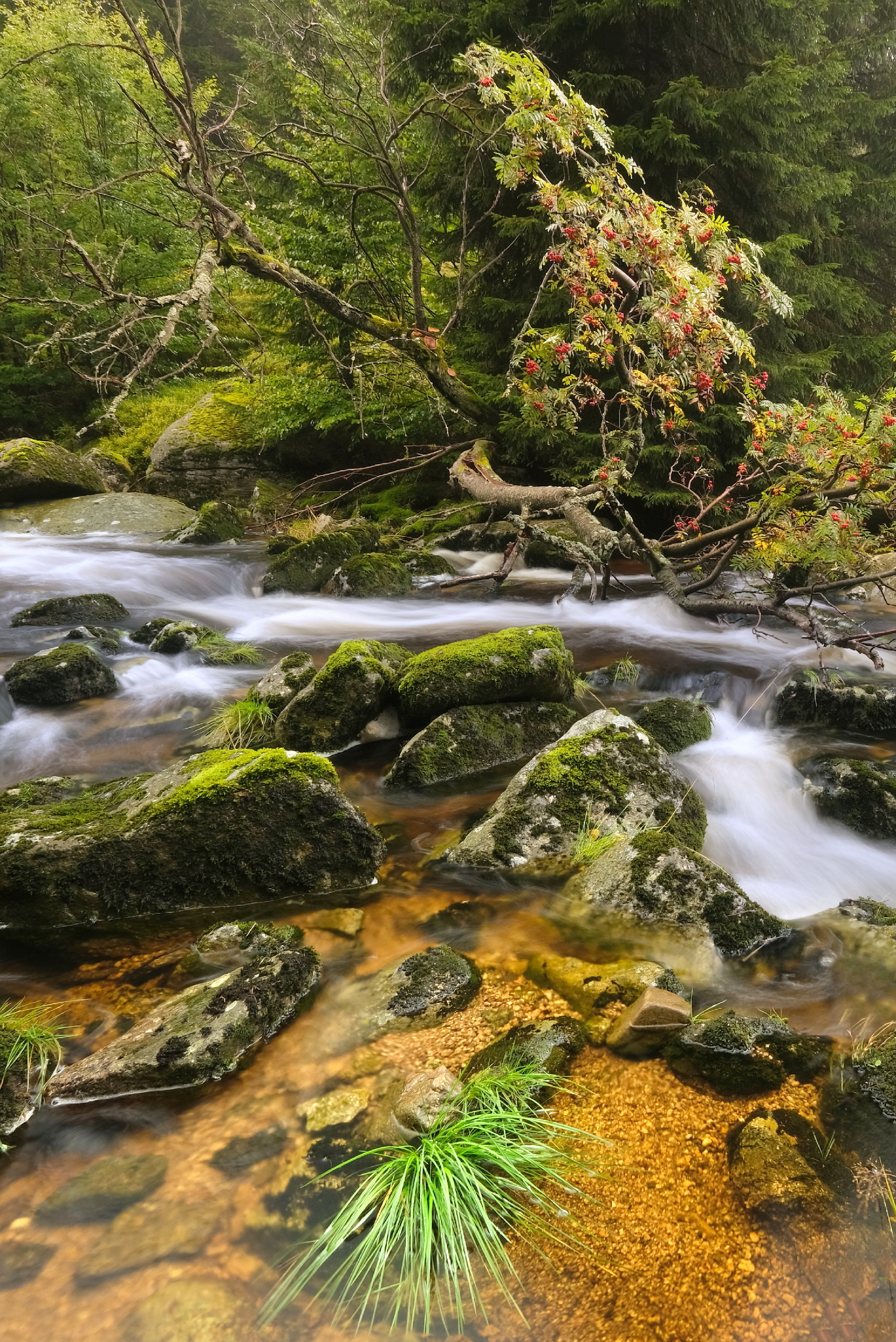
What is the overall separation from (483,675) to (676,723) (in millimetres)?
1637

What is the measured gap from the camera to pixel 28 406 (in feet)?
68.3

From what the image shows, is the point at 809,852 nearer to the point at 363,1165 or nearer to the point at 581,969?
the point at 581,969

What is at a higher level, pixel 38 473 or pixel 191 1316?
pixel 38 473

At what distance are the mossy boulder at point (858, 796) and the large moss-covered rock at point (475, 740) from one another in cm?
179

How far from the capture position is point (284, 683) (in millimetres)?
5590

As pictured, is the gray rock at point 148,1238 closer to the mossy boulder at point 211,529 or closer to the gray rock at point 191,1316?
the gray rock at point 191,1316

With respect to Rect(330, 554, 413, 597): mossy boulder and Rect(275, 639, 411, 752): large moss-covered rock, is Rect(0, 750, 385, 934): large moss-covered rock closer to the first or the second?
Rect(275, 639, 411, 752): large moss-covered rock

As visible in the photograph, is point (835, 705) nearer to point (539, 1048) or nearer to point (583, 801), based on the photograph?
point (583, 801)

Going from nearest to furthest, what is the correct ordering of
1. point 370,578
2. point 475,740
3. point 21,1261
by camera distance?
point 21,1261
point 475,740
point 370,578

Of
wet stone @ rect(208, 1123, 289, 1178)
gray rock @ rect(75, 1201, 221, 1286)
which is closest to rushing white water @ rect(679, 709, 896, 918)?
wet stone @ rect(208, 1123, 289, 1178)

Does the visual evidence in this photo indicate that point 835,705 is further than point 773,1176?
Yes

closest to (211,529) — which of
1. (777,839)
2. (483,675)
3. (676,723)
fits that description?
(483,675)

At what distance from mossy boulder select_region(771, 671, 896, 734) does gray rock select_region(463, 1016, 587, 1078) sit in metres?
4.33

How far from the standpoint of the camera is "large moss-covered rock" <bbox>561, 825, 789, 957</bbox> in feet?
10.5
